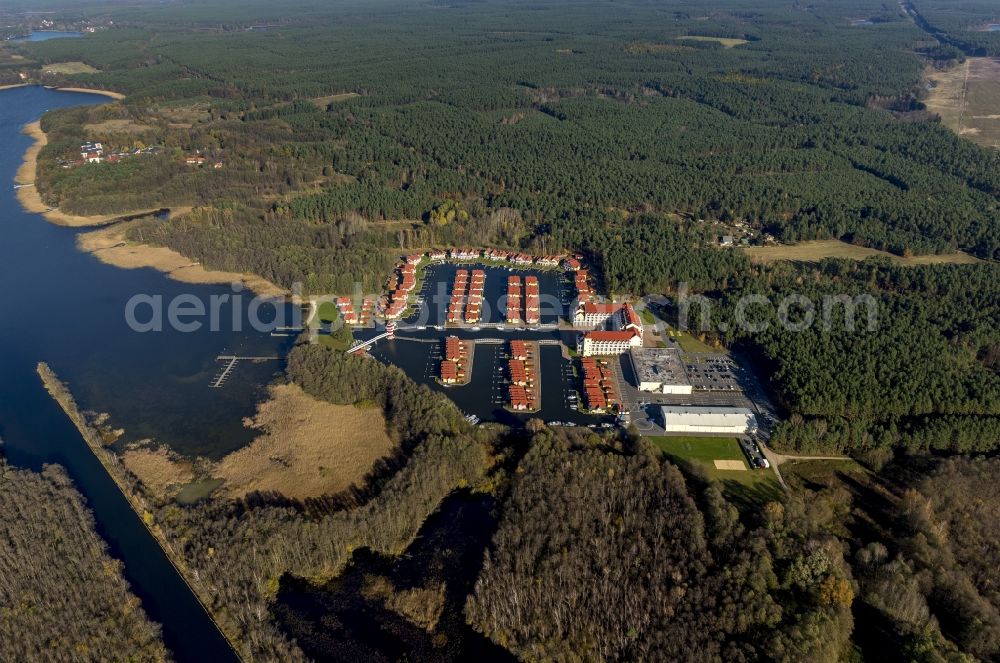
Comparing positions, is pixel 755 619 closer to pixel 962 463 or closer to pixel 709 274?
pixel 962 463

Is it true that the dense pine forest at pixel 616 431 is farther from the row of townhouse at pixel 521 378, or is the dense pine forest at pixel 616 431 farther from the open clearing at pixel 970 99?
the open clearing at pixel 970 99

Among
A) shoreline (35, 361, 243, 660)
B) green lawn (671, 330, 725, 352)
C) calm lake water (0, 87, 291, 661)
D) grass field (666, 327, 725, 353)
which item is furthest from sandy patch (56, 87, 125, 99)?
green lawn (671, 330, 725, 352)

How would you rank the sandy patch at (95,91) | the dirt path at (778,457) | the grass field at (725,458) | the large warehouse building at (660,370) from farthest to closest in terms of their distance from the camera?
1. the sandy patch at (95,91)
2. the large warehouse building at (660,370)
3. the dirt path at (778,457)
4. the grass field at (725,458)

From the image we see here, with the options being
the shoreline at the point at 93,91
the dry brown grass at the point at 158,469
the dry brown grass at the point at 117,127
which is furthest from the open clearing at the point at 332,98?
the dry brown grass at the point at 158,469

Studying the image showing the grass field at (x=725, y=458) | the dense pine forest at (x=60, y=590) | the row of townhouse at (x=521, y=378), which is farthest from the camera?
the row of townhouse at (x=521, y=378)

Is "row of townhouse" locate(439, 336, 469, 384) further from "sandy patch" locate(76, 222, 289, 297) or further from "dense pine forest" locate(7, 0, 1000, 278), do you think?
"sandy patch" locate(76, 222, 289, 297)

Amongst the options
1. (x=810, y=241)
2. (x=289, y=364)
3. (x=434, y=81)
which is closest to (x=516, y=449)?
(x=289, y=364)
